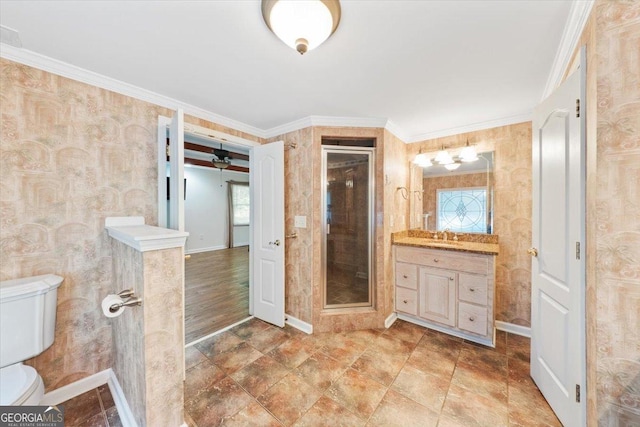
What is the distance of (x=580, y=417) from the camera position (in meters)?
1.19

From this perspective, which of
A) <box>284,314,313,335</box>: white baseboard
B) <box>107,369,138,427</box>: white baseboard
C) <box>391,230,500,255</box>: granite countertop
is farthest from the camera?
<box>284,314,313,335</box>: white baseboard

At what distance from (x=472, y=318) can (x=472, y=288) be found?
0.30 meters

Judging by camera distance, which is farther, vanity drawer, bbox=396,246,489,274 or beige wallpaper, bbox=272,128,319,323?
beige wallpaper, bbox=272,128,319,323

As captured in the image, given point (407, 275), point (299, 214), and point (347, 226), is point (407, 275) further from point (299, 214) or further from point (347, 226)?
point (299, 214)

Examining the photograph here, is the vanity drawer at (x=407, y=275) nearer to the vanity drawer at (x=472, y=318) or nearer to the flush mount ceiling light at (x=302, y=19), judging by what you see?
the vanity drawer at (x=472, y=318)

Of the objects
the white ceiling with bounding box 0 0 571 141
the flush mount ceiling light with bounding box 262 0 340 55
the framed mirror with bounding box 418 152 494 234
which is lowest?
the framed mirror with bounding box 418 152 494 234

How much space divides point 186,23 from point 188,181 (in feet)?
19.5

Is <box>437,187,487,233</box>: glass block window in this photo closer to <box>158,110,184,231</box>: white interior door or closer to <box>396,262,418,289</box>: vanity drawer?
<box>396,262,418,289</box>: vanity drawer

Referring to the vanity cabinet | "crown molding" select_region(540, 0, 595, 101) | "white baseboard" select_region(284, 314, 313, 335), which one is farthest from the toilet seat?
"crown molding" select_region(540, 0, 595, 101)

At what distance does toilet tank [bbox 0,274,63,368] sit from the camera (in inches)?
47.8

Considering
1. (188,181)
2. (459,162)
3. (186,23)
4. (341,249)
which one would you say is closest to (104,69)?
(186,23)

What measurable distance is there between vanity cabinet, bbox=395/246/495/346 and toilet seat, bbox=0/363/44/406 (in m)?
2.95

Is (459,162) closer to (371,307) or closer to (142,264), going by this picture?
(371,307)

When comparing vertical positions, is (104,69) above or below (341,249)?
above
